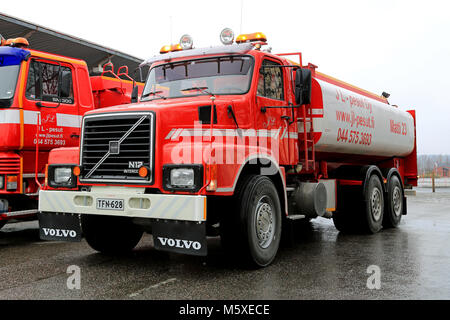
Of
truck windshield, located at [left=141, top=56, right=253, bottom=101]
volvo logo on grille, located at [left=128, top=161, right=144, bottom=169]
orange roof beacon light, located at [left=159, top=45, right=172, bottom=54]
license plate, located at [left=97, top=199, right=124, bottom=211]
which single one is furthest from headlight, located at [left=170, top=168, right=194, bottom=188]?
orange roof beacon light, located at [left=159, top=45, right=172, bottom=54]

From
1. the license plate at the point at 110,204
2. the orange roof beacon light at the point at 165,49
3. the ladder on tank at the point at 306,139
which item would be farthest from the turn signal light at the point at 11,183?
the ladder on tank at the point at 306,139

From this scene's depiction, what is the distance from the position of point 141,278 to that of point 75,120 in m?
4.05

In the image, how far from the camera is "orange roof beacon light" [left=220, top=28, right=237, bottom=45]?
23.5 feet

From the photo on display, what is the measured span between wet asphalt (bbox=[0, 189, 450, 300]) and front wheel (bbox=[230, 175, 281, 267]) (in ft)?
0.73

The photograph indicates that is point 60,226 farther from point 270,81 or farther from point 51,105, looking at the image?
point 270,81

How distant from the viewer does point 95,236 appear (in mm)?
6723

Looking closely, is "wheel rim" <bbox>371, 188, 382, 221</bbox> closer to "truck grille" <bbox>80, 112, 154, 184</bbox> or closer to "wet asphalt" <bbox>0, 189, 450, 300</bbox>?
"wet asphalt" <bbox>0, 189, 450, 300</bbox>

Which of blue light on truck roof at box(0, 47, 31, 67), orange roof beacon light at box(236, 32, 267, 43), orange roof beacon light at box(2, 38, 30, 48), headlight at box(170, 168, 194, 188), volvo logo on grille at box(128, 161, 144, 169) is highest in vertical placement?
orange roof beacon light at box(2, 38, 30, 48)

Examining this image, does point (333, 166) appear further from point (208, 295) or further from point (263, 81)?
point (208, 295)

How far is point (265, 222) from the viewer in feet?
20.1

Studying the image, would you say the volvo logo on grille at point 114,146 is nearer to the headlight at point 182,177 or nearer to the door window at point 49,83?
the headlight at point 182,177

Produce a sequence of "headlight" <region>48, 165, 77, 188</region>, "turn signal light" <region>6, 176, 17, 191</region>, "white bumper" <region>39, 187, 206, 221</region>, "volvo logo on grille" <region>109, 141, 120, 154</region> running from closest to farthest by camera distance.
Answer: "white bumper" <region>39, 187, 206, 221</region> < "volvo logo on grille" <region>109, 141, 120, 154</region> < "headlight" <region>48, 165, 77, 188</region> < "turn signal light" <region>6, 176, 17, 191</region>

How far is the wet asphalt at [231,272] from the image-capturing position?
4.91 metres

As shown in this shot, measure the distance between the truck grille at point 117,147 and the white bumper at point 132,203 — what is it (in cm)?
18
